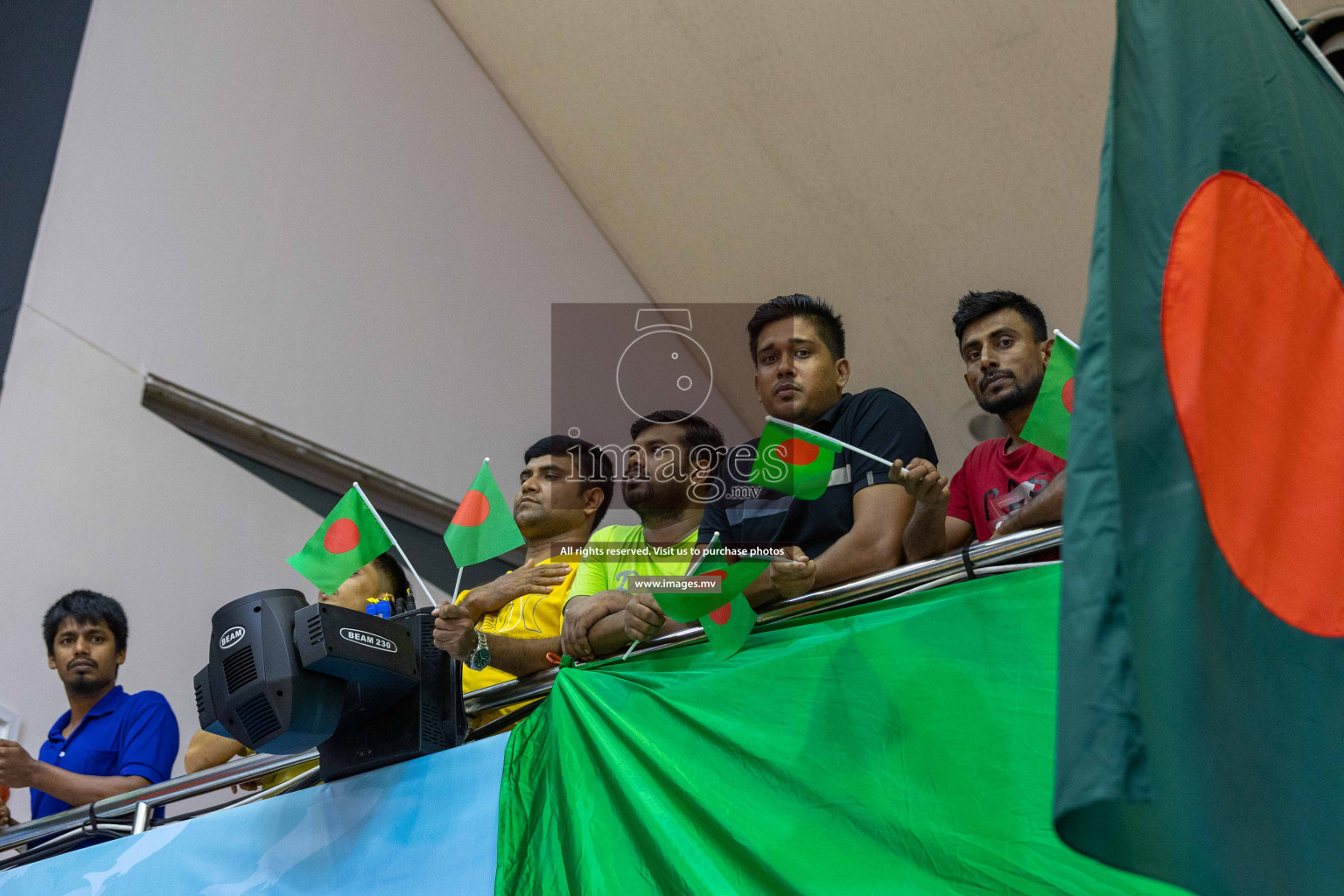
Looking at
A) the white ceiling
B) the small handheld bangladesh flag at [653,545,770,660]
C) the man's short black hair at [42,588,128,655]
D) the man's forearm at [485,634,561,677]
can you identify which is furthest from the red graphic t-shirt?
the white ceiling

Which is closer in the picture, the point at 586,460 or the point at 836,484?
the point at 836,484

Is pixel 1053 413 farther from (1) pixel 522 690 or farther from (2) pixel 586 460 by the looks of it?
(2) pixel 586 460

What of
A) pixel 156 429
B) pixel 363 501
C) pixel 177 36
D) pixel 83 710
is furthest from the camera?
pixel 177 36

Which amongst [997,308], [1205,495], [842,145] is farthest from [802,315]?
[842,145]

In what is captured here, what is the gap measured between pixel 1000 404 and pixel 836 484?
0.41 m

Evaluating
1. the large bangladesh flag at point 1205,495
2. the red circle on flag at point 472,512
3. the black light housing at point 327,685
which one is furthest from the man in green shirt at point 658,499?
the large bangladesh flag at point 1205,495

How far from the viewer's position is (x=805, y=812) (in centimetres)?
157

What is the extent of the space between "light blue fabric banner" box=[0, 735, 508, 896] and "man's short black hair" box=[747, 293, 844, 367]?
977 mm

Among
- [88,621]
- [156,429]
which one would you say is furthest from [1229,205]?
[156,429]

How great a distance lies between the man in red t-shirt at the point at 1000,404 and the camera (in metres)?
2.14

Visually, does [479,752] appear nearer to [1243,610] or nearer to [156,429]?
[1243,610]

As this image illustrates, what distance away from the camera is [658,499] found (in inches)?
97.3

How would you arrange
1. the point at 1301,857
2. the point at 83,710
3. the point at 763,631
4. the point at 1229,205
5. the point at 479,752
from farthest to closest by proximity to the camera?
the point at 83,710, the point at 479,752, the point at 763,631, the point at 1229,205, the point at 1301,857

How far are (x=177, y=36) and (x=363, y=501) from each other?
256 cm
